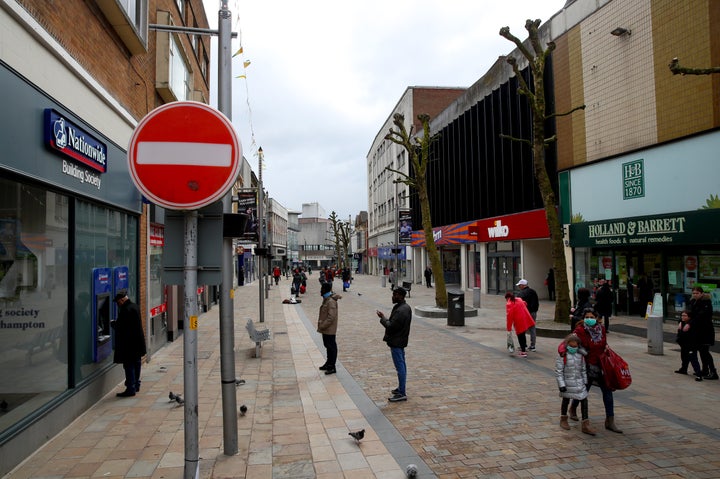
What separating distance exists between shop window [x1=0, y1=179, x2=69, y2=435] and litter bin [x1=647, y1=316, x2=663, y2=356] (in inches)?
447

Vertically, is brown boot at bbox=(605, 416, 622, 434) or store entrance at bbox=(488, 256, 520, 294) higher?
store entrance at bbox=(488, 256, 520, 294)

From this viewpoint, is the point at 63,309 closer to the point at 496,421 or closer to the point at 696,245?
the point at 496,421

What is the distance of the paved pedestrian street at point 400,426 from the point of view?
16.2 ft

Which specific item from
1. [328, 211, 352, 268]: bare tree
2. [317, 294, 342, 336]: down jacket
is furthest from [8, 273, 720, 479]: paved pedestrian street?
[328, 211, 352, 268]: bare tree

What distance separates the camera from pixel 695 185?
1458 cm

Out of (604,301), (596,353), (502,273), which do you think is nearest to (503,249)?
(502,273)

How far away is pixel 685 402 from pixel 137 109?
1094 centimetres

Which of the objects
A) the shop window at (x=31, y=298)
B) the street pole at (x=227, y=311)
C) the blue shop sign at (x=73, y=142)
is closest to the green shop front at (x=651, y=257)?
the street pole at (x=227, y=311)

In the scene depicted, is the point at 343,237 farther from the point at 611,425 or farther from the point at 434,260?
the point at 611,425

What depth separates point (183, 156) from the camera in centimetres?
366

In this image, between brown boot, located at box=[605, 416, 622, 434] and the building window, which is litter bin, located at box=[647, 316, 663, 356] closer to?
brown boot, located at box=[605, 416, 622, 434]

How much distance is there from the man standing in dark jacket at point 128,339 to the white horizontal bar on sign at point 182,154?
4.70 meters

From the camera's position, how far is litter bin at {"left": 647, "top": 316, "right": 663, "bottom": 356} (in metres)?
10.9

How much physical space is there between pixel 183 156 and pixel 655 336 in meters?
11.1
